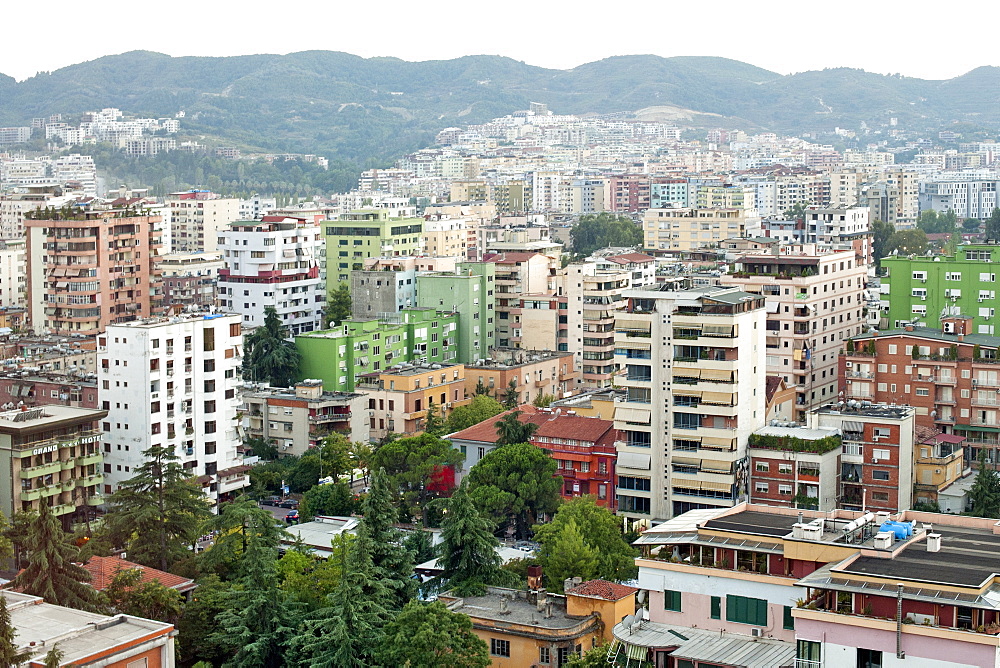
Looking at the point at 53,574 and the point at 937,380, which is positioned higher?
the point at 937,380

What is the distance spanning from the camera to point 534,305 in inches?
1670

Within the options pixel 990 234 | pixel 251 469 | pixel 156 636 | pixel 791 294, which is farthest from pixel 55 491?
pixel 990 234

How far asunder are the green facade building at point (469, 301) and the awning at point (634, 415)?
16.0 metres

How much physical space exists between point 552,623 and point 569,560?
3.03 metres

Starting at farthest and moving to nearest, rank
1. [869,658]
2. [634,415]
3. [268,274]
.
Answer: [268,274] → [634,415] → [869,658]

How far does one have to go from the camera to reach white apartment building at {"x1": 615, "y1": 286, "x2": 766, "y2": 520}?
2556cm

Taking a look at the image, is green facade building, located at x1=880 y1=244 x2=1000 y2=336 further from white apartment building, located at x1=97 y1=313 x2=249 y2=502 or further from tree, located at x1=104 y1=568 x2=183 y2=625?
tree, located at x1=104 y1=568 x2=183 y2=625

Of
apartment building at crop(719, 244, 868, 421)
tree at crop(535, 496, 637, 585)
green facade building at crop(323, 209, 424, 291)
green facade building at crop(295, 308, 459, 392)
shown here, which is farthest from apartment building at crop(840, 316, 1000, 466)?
green facade building at crop(323, 209, 424, 291)

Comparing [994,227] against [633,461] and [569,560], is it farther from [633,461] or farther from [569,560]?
[569,560]

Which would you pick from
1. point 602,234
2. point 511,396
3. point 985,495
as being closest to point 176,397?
point 511,396

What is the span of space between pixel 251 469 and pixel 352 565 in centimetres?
1289

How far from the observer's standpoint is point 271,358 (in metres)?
38.5

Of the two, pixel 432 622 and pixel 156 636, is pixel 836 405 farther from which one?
pixel 156 636

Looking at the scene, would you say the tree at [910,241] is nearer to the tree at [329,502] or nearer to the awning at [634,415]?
the awning at [634,415]
